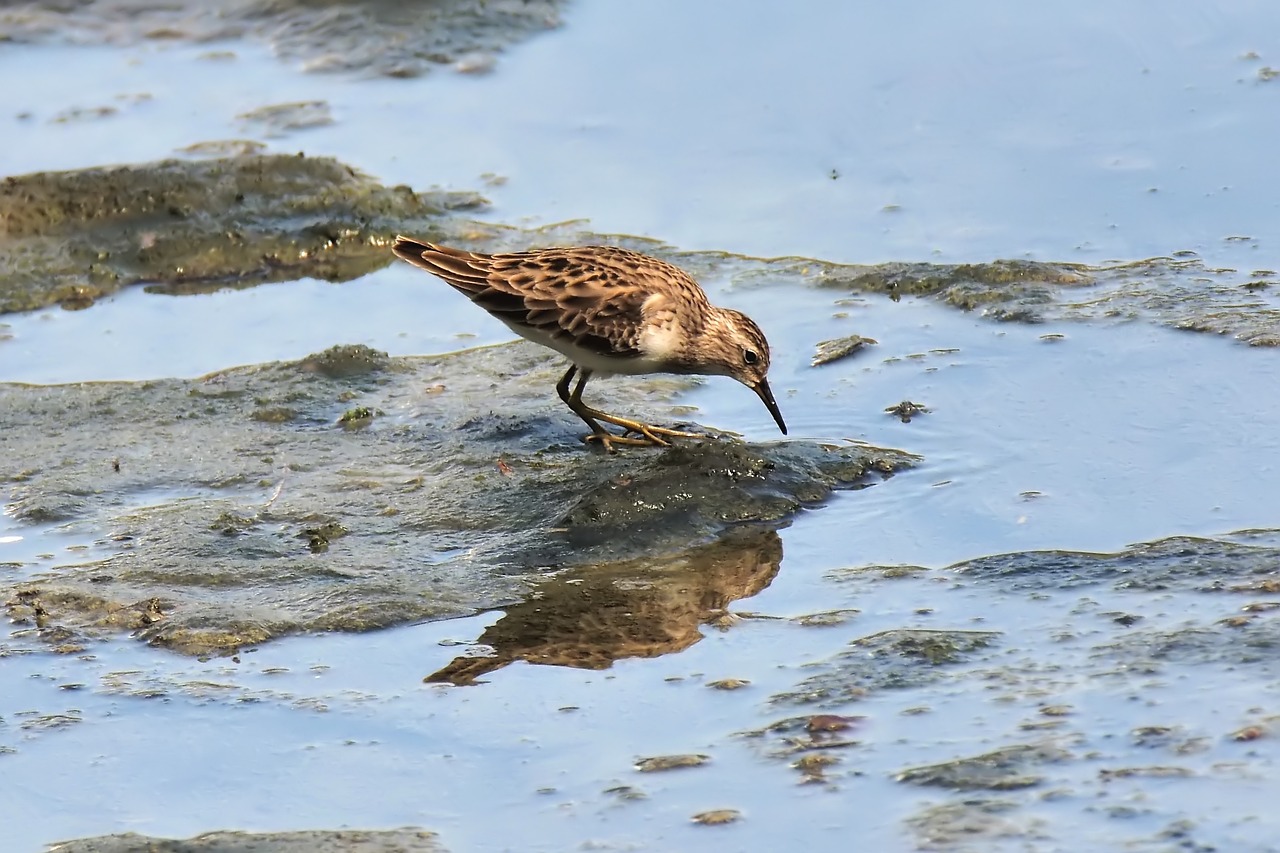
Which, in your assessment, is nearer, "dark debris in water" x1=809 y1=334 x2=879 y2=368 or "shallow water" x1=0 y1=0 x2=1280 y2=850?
"shallow water" x1=0 y1=0 x2=1280 y2=850

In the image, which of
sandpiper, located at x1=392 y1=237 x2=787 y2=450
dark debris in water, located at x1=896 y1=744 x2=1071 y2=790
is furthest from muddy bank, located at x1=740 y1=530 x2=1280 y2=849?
sandpiper, located at x1=392 y1=237 x2=787 y2=450

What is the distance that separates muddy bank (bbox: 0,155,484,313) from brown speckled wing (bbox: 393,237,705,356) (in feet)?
7.63

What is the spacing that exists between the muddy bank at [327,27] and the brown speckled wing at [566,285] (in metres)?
4.98

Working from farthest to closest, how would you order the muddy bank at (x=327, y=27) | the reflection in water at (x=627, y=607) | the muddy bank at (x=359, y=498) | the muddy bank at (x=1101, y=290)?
the muddy bank at (x=327, y=27) → the muddy bank at (x=1101, y=290) → the muddy bank at (x=359, y=498) → the reflection in water at (x=627, y=607)

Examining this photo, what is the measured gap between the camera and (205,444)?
8781 millimetres

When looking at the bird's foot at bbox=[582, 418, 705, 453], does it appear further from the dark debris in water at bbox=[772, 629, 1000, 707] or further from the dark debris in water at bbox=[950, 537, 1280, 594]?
the dark debris in water at bbox=[772, 629, 1000, 707]

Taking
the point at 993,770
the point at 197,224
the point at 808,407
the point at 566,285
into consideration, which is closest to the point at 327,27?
the point at 197,224

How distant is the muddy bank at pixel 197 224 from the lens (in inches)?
433

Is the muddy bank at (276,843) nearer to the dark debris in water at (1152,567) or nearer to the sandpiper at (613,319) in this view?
the dark debris in water at (1152,567)

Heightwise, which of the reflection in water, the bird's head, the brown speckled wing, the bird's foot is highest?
the brown speckled wing

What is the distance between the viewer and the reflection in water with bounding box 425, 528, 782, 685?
21.7 feet

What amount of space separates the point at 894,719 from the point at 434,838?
1548 mm

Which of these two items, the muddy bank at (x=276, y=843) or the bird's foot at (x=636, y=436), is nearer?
the muddy bank at (x=276, y=843)

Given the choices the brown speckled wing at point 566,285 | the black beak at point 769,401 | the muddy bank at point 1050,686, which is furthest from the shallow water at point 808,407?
the brown speckled wing at point 566,285
